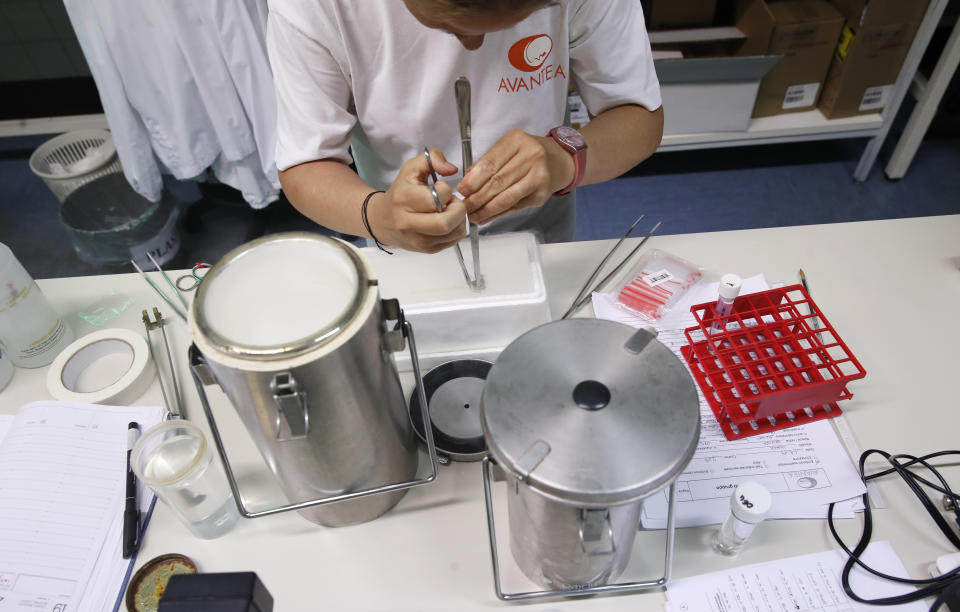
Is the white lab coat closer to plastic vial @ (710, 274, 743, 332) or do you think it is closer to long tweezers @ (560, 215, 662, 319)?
long tweezers @ (560, 215, 662, 319)

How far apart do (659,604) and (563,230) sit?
2.54 feet

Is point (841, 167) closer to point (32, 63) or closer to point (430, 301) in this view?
point (430, 301)

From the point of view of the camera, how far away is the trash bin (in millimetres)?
2127

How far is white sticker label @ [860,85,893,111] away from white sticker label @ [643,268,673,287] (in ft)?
5.55

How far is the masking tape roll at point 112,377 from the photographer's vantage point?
94 cm

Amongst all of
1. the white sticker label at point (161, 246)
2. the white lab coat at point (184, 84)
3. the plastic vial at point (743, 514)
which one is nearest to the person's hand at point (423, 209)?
the plastic vial at point (743, 514)

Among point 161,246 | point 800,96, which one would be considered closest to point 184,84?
point 161,246

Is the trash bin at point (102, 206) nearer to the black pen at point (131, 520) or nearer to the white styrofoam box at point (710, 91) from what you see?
the black pen at point (131, 520)

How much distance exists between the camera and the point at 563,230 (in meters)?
1.30

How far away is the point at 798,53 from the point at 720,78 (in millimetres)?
268

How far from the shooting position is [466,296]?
0.89 meters

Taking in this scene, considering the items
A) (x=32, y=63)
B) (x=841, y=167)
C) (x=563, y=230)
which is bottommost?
(x=841, y=167)

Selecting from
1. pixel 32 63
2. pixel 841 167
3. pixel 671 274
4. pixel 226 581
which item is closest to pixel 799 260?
pixel 671 274

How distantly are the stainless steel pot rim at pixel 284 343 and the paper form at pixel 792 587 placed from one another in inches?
20.0
